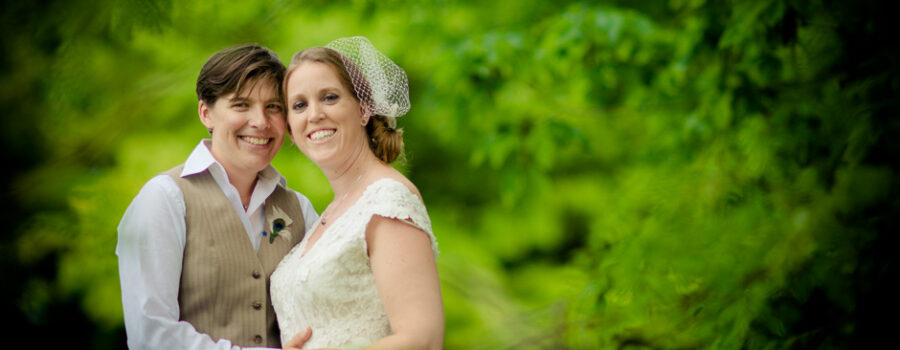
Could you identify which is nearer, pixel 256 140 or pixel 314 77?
pixel 314 77

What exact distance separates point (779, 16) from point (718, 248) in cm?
69

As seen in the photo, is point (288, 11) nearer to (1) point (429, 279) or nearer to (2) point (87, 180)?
(2) point (87, 180)

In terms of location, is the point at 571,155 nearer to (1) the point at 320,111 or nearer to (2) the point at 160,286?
(1) the point at 320,111

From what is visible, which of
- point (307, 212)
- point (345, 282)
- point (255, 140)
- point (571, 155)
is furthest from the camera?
point (571, 155)

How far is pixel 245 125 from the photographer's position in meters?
2.25

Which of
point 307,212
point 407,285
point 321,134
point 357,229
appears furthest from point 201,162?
point 407,285

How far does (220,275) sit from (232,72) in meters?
0.65

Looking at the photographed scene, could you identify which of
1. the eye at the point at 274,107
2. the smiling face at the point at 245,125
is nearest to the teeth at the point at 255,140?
the smiling face at the point at 245,125

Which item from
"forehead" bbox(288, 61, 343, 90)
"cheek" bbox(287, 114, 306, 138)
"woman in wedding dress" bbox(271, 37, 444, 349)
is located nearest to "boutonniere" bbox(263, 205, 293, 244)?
"woman in wedding dress" bbox(271, 37, 444, 349)

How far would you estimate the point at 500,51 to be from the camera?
302 cm

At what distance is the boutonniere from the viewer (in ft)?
7.60

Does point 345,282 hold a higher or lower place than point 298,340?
higher

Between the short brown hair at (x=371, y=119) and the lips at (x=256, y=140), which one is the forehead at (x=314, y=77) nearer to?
the short brown hair at (x=371, y=119)

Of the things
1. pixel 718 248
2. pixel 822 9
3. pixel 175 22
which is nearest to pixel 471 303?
pixel 718 248
